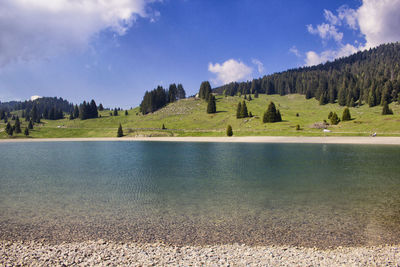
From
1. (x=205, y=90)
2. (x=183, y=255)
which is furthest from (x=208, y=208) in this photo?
(x=205, y=90)

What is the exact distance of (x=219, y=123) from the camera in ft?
448

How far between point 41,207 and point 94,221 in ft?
21.7

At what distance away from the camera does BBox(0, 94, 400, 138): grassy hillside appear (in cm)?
9838

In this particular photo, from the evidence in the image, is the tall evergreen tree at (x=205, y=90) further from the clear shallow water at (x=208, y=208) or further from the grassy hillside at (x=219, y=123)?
the clear shallow water at (x=208, y=208)

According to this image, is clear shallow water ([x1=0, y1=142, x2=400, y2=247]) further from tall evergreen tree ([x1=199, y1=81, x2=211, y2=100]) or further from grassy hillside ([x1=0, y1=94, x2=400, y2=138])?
tall evergreen tree ([x1=199, y1=81, x2=211, y2=100])

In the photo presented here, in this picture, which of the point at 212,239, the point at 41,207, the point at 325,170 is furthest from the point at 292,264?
the point at 325,170

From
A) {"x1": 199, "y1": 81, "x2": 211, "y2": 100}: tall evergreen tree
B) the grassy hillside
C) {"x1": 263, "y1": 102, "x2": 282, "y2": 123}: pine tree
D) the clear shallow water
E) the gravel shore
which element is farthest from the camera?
{"x1": 199, "y1": 81, "x2": 211, "y2": 100}: tall evergreen tree

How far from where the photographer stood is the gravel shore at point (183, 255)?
1084 cm

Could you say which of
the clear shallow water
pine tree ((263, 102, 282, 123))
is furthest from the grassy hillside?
the clear shallow water

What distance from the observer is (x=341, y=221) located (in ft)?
53.0

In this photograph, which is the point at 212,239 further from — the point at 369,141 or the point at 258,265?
the point at 369,141

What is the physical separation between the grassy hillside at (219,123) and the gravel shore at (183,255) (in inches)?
3698

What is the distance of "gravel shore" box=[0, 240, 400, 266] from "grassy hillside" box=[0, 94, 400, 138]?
93.9m

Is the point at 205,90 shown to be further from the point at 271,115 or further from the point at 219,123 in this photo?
the point at 271,115
